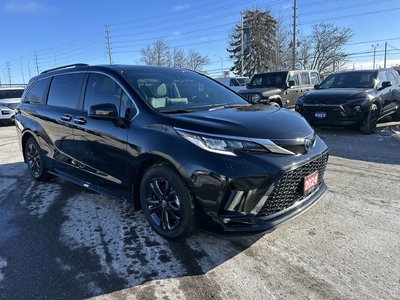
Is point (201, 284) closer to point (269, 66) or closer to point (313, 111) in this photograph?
point (313, 111)

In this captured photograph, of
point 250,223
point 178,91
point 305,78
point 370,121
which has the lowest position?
point 370,121

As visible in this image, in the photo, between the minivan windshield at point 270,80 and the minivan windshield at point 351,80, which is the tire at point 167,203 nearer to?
the minivan windshield at point 351,80

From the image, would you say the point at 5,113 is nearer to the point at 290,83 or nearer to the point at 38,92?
the point at 38,92

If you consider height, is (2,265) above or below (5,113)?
below

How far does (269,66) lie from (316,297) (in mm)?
52834

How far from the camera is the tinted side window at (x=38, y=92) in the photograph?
5.41 m

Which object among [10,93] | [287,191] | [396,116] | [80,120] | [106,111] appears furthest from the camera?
[10,93]

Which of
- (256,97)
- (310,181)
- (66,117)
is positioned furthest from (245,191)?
(256,97)

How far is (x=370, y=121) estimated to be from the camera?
884 cm

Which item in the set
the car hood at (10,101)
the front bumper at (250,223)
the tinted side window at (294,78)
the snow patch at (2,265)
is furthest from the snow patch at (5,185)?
the car hood at (10,101)

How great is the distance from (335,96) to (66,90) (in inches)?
264

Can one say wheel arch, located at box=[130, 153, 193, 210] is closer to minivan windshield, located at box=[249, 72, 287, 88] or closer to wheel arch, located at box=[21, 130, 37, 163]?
wheel arch, located at box=[21, 130, 37, 163]

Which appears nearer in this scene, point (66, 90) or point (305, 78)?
point (66, 90)

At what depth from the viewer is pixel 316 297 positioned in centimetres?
256
